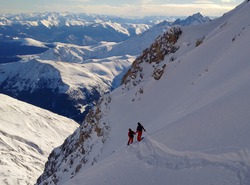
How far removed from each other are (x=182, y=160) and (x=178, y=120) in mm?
7475

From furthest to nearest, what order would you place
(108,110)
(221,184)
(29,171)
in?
(29,171) → (108,110) → (221,184)

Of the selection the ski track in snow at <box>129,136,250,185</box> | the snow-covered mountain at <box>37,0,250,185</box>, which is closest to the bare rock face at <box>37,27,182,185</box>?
the snow-covered mountain at <box>37,0,250,185</box>

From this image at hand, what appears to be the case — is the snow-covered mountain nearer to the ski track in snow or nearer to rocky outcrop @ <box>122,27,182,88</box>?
the ski track in snow

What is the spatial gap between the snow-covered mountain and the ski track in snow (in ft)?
0.14

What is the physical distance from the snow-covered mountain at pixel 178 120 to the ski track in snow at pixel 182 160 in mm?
44

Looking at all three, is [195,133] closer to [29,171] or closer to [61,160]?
[61,160]

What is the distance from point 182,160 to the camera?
61.7ft

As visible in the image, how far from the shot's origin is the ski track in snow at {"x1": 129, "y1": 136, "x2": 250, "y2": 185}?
611 inches

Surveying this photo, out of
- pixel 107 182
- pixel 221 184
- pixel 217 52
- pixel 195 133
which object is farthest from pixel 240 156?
pixel 217 52

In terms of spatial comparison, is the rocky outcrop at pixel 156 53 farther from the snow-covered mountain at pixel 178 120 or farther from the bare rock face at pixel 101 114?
the snow-covered mountain at pixel 178 120

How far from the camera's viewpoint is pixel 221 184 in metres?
14.9

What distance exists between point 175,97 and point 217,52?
9.37m

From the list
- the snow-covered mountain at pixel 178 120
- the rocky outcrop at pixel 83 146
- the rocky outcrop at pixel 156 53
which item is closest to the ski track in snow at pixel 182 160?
the snow-covered mountain at pixel 178 120

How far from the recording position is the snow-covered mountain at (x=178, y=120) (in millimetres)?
17547
